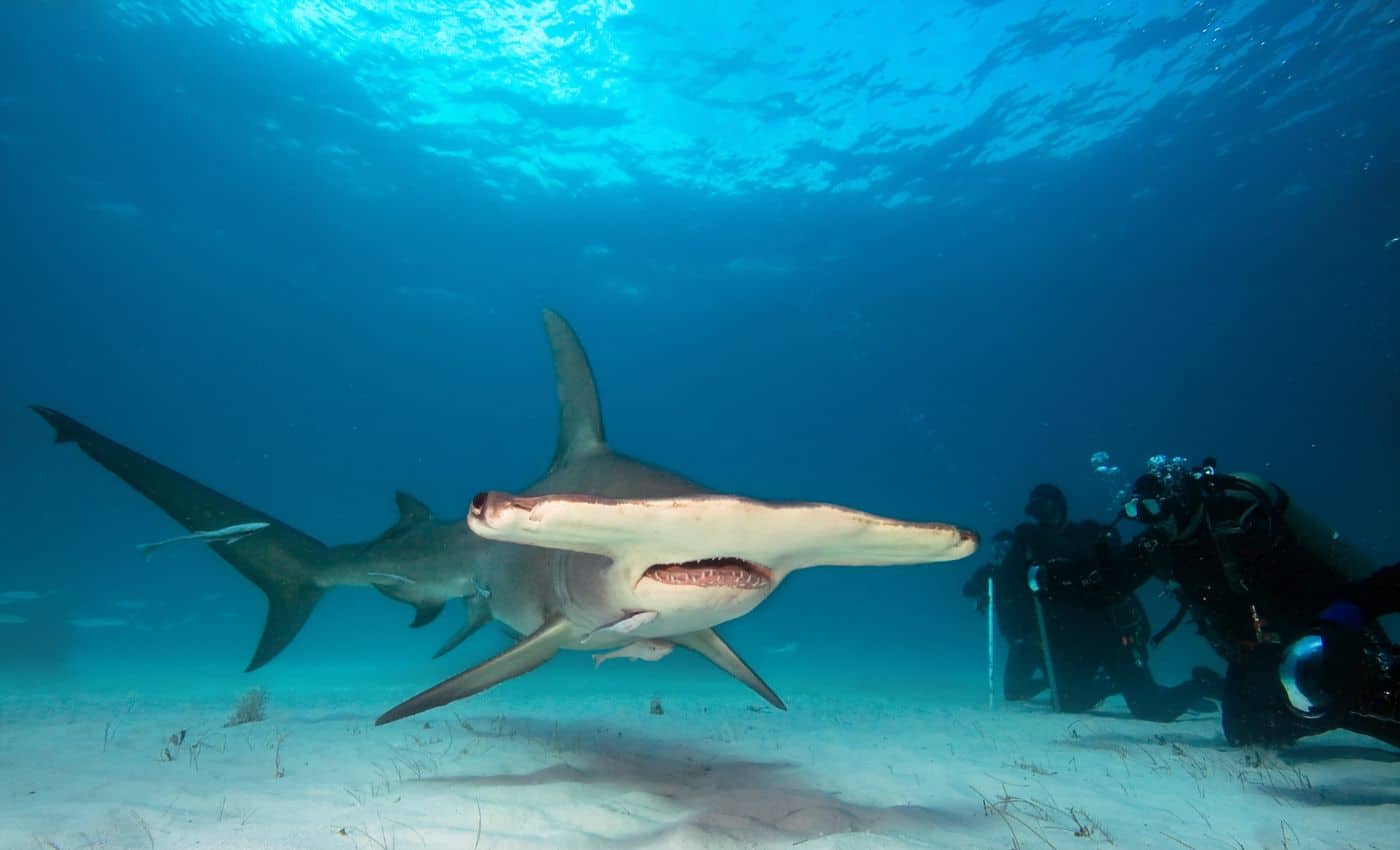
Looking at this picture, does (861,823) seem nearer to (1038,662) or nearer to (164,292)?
(1038,662)

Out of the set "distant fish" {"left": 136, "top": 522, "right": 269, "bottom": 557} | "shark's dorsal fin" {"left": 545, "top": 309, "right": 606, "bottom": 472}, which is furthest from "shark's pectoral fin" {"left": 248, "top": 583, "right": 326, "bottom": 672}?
"shark's dorsal fin" {"left": 545, "top": 309, "right": 606, "bottom": 472}

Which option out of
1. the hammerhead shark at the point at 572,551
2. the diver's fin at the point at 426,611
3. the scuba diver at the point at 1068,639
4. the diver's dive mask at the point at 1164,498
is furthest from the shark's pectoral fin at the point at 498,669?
the scuba diver at the point at 1068,639

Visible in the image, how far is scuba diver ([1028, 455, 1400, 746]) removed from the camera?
4.66 meters

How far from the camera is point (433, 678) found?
17.6 metres

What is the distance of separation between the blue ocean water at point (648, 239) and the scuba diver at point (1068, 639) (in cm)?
444

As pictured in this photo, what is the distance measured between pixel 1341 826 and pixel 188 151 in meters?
39.7

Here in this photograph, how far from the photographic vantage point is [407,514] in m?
6.32

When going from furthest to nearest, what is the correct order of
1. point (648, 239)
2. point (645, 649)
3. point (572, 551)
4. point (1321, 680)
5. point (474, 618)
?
1. point (648, 239)
2. point (474, 618)
3. point (645, 649)
4. point (572, 551)
5. point (1321, 680)

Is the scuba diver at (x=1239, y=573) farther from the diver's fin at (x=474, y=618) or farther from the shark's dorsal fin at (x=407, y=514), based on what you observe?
the shark's dorsal fin at (x=407, y=514)

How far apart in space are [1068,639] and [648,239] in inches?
1264

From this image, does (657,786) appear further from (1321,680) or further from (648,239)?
(648,239)

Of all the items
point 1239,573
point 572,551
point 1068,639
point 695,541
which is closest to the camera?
point 695,541

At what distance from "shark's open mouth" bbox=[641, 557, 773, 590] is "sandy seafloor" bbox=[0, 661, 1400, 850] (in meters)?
1.24

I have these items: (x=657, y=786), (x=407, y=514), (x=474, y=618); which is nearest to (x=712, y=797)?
(x=657, y=786)
